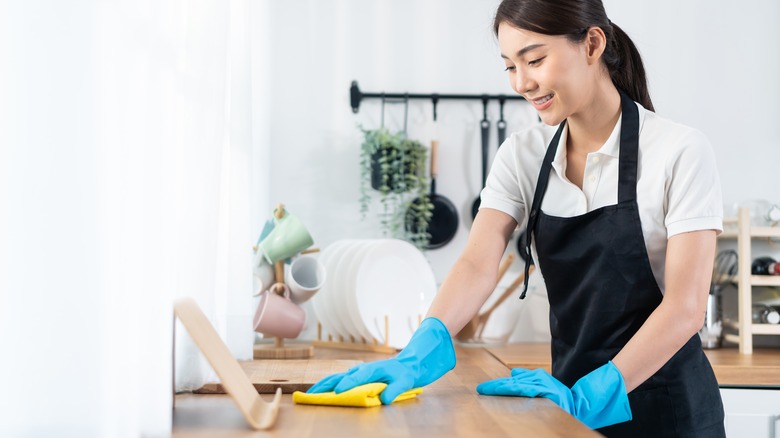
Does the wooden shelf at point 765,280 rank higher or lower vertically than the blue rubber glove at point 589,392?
higher

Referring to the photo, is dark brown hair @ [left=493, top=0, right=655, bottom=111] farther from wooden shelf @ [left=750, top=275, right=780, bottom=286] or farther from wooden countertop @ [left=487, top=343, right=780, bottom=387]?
wooden shelf @ [left=750, top=275, right=780, bottom=286]

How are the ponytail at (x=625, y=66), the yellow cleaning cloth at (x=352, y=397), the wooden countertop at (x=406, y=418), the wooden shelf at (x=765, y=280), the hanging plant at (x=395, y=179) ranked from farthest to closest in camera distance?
the hanging plant at (x=395, y=179), the wooden shelf at (x=765, y=280), the ponytail at (x=625, y=66), the yellow cleaning cloth at (x=352, y=397), the wooden countertop at (x=406, y=418)

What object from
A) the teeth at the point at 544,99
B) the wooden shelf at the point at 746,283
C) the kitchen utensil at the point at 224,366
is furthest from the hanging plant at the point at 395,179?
the kitchen utensil at the point at 224,366

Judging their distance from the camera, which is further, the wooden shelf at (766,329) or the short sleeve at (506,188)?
the wooden shelf at (766,329)

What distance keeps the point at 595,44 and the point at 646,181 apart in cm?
24

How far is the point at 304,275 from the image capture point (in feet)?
6.61

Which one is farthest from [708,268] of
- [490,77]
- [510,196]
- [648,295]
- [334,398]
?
[490,77]

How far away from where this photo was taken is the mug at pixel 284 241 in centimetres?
191

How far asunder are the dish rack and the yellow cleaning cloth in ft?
4.85

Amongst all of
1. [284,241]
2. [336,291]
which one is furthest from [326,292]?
[284,241]

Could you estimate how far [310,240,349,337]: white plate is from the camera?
7.04 ft

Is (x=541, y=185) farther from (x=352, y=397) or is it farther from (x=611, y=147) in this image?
(x=352, y=397)

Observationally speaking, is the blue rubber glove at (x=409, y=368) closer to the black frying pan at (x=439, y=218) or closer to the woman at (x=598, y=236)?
the woman at (x=598, y=236)

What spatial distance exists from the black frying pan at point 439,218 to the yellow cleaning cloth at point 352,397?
135 centimetres
